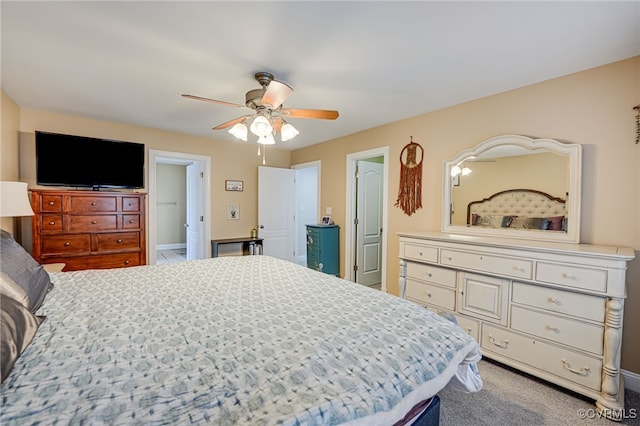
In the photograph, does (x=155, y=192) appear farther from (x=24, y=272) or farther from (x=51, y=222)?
(x=24, y=272)

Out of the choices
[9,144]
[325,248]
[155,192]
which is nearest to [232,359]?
[325,248]

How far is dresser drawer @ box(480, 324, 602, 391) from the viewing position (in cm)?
185

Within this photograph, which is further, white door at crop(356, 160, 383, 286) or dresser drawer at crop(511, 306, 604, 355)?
white door at crop(356, 160, 383, 286)

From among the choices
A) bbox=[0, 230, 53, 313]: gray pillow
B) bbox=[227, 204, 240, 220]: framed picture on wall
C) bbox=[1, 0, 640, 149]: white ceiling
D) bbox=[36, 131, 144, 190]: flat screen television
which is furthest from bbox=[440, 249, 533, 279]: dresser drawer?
bbox=[36, 131, 144, 190]: flat screen television

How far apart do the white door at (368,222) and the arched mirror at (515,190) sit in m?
1.55

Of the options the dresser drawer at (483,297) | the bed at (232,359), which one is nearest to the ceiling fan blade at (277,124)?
the bed at (232,359)

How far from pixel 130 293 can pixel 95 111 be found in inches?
111

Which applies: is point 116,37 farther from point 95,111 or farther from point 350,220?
point 350,220

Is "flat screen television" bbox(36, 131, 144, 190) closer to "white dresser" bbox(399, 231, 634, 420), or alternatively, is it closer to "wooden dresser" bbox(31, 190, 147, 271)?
"wooden dresser" bbox(31, 190, 147, 271)

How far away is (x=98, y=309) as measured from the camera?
1405 mm

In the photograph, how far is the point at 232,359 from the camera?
95cm

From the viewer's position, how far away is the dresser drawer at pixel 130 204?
3.49 metres

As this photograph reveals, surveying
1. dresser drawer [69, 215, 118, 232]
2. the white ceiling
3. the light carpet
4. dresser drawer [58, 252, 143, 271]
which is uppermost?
the white ceiling

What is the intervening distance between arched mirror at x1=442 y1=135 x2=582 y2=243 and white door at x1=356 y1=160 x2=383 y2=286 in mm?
1549
